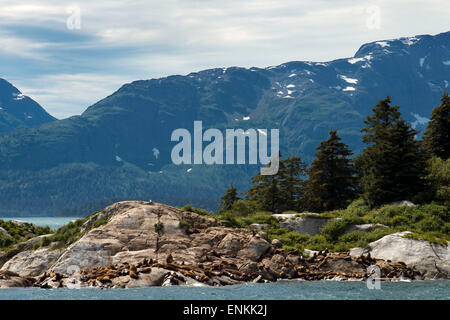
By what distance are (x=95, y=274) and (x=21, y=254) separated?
13323 millimetres

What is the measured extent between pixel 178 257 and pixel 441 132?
47242mm

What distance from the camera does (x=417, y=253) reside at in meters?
51.3

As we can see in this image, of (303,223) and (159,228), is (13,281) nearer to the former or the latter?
(159,228)

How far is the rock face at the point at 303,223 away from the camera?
64.9 metres

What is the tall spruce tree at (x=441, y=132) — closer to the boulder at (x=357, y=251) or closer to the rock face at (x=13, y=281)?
the boulder at (x=357, y=251)

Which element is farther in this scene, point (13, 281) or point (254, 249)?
point (254, 249)

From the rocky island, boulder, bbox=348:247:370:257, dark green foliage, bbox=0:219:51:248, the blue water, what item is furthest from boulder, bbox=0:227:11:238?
boulder, bbox=348:247:370:257

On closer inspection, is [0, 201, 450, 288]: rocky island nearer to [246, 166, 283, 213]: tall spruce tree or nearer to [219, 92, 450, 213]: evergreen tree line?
[219, 92, 450, 213]: evergreen tree line

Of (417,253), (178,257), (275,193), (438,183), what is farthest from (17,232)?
(438,183)

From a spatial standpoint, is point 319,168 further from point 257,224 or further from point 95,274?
point 95,274

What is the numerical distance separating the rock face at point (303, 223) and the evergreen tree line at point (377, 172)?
846 centimetres

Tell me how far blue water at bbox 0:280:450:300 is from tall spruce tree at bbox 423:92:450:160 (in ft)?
121

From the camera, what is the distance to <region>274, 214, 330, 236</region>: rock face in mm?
64875

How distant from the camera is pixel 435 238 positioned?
176ft
